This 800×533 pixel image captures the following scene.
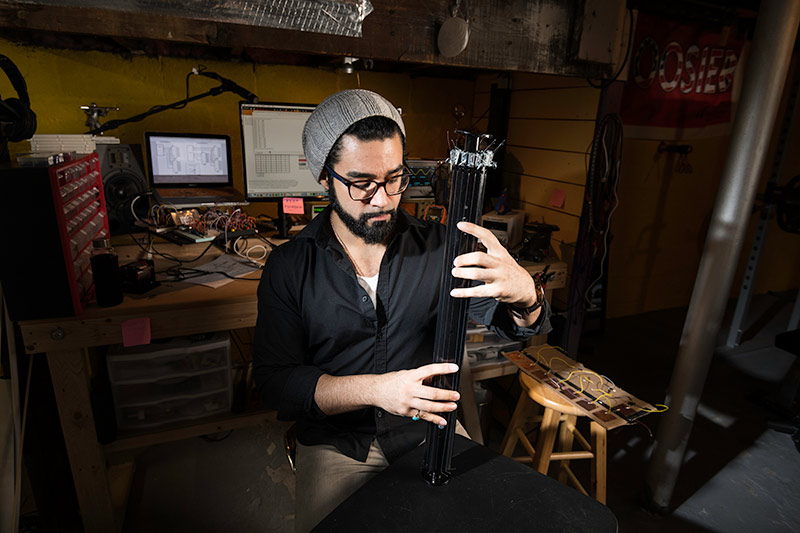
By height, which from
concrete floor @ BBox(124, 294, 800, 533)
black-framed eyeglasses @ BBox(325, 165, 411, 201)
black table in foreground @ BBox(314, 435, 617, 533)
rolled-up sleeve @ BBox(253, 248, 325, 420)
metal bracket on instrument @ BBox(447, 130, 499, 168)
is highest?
metal bracket on instrument @ BBox(447, 130, 499, 168)

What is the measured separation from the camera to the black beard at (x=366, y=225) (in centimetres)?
116

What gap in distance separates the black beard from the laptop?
1.03m

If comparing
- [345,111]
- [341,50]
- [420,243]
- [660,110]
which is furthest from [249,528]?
[660,110]

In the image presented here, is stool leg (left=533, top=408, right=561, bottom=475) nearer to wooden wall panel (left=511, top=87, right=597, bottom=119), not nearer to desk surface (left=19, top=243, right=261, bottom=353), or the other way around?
desk surface (left=19, top=243, right=261, bottom=353)

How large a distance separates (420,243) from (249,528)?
1.40m

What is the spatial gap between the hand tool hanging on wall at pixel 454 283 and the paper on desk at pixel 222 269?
106cm

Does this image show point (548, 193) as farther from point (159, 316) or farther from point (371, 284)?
point (159, 316)

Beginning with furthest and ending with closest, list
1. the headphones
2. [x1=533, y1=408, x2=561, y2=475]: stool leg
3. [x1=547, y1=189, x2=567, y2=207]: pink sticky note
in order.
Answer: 1. [x1=547, y1=189, x2=567, y2=207]: pink sticky note
2. [x1=533, y1=408, x2=561, y2=475]: stool leg
3. the headphones

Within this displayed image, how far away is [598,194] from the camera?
2553 millimetres

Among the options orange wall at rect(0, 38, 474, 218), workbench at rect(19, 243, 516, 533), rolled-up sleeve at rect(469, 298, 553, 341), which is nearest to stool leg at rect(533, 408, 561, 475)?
workbench at rect(19, 243, 516, 533)

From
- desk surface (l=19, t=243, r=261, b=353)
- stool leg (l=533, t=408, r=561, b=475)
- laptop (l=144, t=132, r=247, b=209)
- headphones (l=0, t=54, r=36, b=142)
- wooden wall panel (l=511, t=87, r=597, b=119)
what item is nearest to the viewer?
headphones (l=0, t=54, r=36, b=142)

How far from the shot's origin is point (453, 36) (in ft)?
4.50

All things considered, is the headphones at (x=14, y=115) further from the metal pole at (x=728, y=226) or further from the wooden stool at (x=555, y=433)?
the metal pole at (x=728, y=226)

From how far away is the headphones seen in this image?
118 cm
